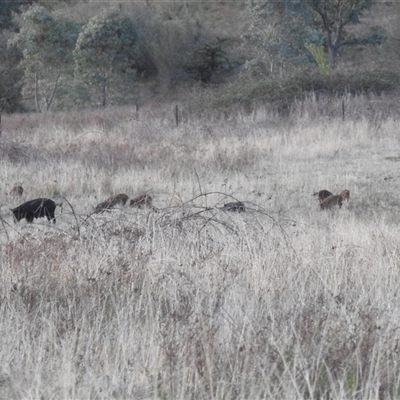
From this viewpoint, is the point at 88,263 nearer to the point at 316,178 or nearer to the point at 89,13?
the point at 316,178

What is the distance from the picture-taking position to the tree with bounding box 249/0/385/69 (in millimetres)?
33906

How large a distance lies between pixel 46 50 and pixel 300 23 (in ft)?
37.0

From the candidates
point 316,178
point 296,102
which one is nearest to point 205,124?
point 296,102

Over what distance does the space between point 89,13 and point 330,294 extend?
43247mm

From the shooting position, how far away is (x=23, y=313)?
455cm

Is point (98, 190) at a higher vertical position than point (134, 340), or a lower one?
lower

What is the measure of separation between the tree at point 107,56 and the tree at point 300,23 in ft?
20.6

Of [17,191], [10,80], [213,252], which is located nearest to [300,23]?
[10,80]

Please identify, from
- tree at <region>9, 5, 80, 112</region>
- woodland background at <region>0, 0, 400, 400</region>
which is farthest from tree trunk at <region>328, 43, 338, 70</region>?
tree at <region>9, 5, 80, 112</region>

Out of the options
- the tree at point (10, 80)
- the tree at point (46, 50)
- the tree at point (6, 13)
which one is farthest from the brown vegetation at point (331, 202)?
the tree at point (6, 13)

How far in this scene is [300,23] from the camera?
3444cm

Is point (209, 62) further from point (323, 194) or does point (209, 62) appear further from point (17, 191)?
point (323, 194)

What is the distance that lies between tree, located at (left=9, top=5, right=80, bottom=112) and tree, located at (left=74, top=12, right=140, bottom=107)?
64cm

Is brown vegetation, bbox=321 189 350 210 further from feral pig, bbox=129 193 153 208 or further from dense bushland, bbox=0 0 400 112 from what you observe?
dense bushland, bbox=0 0 400 112
